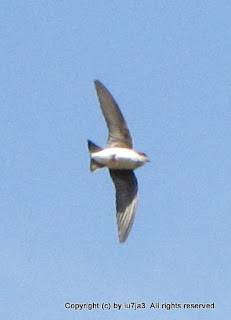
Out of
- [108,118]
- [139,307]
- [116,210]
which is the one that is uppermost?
[108,118]

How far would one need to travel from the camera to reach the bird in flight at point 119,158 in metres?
7.29

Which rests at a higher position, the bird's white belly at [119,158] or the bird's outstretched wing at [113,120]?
the bird's outstretched wing at [113,120]

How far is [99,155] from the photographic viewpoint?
7258mm

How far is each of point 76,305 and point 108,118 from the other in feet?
3.77

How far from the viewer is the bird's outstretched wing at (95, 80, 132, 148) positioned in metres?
7.37

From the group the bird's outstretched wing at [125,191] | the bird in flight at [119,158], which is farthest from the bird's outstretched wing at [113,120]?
the bird's outstretched wing at [125,191]

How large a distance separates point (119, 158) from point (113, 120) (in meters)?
0.25

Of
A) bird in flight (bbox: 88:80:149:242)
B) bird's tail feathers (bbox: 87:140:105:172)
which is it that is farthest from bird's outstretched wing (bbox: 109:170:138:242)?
bird's tail feathers (bbox: 87:140:105:172)

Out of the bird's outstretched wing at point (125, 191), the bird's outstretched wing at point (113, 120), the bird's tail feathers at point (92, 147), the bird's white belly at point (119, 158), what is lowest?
the bird's outstretched wing at point (125, 191)

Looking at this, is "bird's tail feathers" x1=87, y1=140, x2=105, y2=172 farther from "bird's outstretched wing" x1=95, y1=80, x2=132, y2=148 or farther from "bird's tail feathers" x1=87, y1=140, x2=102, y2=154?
"bird's outstretched wing" x1=95, y1=80, x2=132, y2=148

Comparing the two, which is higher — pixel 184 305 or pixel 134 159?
pixel 134 159

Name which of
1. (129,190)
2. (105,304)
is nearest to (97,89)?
(129,190)

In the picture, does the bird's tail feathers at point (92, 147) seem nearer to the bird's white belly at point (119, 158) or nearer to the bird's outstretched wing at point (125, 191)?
the bird's white belly at point (119, 158)

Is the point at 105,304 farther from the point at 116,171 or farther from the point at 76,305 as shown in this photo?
the point at 116,171
